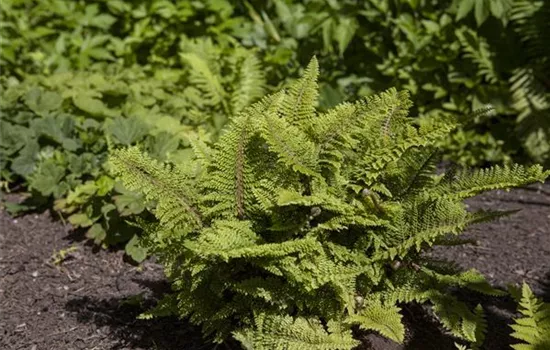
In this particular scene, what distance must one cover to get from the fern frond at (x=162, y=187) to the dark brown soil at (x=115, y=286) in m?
0.63

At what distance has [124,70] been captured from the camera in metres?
5.82

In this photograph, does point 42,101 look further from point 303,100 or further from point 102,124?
point 303,100

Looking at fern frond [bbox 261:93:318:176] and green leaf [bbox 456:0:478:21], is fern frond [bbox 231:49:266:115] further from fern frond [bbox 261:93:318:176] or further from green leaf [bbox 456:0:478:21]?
fern frond [bbox 261:93:318:176]

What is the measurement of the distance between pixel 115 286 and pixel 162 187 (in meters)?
1.08

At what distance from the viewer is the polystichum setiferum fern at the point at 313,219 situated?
8.58 ft

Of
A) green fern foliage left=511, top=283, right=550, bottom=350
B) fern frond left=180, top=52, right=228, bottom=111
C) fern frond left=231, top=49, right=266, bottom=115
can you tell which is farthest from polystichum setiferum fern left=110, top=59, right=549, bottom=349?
fern frond left=180, top=52, right=228, bottom=111

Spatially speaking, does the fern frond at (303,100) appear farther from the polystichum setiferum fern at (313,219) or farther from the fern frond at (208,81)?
→ the fern frond at (208,81)

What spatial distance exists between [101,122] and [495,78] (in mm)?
2591

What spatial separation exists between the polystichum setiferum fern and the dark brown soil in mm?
321

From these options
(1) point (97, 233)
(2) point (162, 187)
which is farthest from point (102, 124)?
(2) point (162, 187)

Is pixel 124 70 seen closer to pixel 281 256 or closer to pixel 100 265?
pixel 100 265

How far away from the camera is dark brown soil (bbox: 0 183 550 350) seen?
319 centimetres

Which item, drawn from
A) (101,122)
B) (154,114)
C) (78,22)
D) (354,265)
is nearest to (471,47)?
(154,114)

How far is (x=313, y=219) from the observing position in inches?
108
